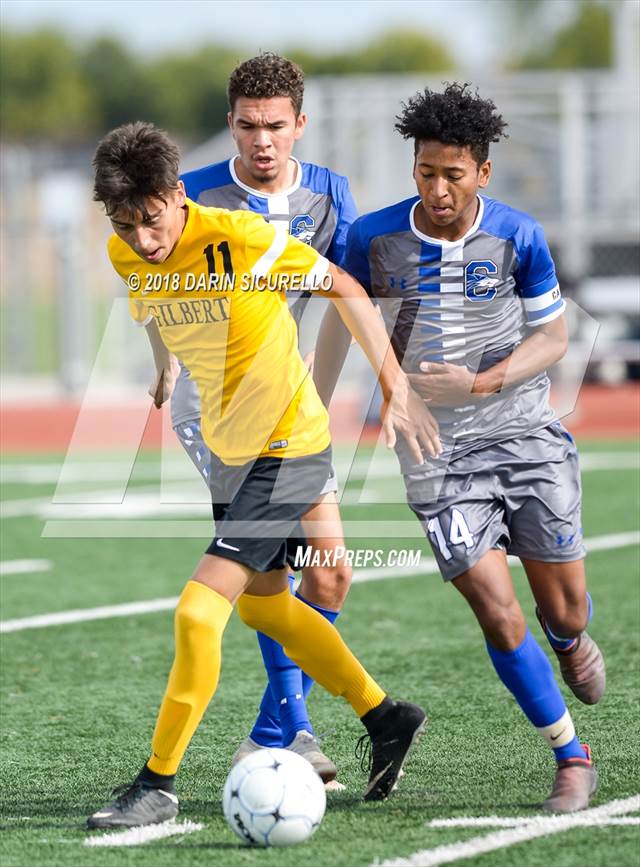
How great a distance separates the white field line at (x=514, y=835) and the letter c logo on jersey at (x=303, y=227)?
217cm

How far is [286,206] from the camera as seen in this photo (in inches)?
206

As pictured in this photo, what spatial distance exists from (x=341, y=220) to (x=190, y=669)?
6.08 ft

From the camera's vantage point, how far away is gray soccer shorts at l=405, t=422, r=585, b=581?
451cm

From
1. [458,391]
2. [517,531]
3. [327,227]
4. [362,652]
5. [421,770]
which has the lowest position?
[362,652]

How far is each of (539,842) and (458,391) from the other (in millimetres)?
1405

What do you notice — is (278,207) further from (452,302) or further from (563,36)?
(563,36)

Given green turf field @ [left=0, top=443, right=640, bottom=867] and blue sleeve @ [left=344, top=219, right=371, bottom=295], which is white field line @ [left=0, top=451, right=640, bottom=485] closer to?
green turf field @ [left=0, top=443, right=640, bottom=867]

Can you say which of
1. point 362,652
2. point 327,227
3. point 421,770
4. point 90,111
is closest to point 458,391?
point 327,227

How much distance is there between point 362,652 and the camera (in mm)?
6965

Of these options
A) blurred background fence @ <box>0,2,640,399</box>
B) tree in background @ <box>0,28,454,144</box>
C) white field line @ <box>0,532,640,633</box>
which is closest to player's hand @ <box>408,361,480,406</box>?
white field line @ <box>0,532,640,633</box>

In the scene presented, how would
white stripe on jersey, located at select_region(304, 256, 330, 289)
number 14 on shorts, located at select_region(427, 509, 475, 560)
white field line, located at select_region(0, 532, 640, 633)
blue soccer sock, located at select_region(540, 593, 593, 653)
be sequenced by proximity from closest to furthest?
number 14 on shorts, located at select_region(427, 509, 475, 560), white stripe on jersey, located at select_region(304, 256, 330, 289), blue soccer sock, located at select_region(540, 593, 593, 653), white field line, located at select_region(0, 532, 640, 633)

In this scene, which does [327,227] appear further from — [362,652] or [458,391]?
[362,652]

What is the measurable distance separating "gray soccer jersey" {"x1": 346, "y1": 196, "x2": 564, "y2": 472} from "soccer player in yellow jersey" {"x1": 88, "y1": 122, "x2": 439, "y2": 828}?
0.48 feet

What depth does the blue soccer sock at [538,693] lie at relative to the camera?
4488 millimetres
